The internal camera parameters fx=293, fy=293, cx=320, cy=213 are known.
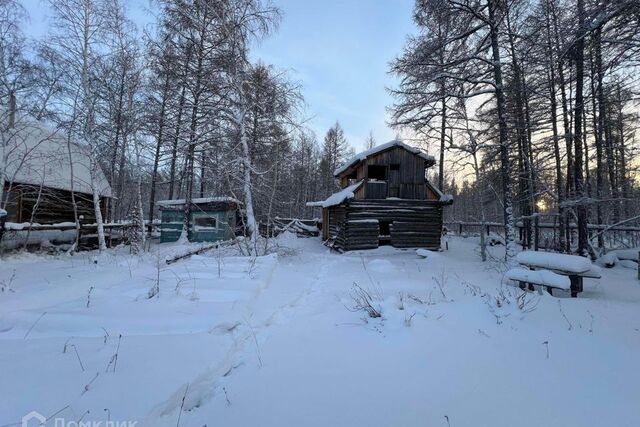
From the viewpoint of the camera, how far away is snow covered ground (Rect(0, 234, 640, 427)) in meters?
2.45

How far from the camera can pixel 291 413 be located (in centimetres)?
246

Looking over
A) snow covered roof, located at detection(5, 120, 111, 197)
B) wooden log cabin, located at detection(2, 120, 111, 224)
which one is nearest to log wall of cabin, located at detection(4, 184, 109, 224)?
wooden log cabin, located at detection(2, 120, 111, 224)

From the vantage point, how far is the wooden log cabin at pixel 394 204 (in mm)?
15750

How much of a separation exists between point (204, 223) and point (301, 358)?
56.6 ft

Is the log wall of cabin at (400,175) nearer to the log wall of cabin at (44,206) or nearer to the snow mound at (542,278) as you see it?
the snow mound at (542,278)

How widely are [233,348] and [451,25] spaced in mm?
13164

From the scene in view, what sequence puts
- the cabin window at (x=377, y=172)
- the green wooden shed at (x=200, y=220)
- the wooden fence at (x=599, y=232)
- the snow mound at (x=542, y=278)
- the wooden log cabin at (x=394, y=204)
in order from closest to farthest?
the snow mound at (x=542, y=278), the wooden fence at (x=599, y=232), the wooden log cabin at (x=394, y=204), the cabin window at (x=377, y=172), the green wooden shed at (x=200, y=220)

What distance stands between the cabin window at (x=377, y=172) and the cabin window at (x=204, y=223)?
1028cm

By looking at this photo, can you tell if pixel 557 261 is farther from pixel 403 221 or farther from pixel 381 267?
pixel 403 221

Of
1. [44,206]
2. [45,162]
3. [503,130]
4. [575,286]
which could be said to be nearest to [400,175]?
[503,130]

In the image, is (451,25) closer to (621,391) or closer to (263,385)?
(621,391)

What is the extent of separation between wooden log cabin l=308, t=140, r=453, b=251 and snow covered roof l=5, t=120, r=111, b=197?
12968 mm

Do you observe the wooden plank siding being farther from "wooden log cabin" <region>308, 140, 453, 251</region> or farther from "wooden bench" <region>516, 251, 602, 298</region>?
"wooden bench" <region>516, 251, 602, 298</region>

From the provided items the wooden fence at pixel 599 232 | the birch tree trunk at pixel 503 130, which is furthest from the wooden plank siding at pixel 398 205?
the birch tree trunk at pixel 503 130
